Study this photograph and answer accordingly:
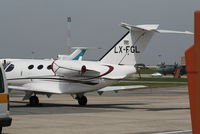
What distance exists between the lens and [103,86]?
2650cm

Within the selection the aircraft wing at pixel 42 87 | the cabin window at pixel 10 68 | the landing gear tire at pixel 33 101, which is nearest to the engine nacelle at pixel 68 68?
the aircraft wing at pixel 42 87

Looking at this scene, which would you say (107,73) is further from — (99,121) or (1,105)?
(1,105)

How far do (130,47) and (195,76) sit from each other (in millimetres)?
24592

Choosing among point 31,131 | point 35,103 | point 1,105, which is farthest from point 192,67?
point 35,103

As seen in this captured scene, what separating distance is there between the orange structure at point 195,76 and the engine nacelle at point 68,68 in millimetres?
23708

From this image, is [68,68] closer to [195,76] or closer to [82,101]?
[82,101]

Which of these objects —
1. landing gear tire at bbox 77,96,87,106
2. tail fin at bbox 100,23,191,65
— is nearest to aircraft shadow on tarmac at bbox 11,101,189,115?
landing gear tire at bbox 77,96,87,106

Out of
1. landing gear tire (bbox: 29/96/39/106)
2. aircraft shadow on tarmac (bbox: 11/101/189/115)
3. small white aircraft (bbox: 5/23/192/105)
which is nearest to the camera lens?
aircraft shadow on tarmac (bbox: 11/101/189/115)

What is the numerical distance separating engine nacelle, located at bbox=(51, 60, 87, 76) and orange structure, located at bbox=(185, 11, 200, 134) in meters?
23.7

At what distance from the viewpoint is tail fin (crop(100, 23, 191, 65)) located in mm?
26469

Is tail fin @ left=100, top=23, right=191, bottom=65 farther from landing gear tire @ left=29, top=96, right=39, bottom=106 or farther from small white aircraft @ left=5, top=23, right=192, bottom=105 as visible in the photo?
landing gear tire @ left=29, top=96, right=39, bottom=106

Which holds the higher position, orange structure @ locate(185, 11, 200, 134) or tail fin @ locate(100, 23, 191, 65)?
orange structure @ locate(185, 11, 200, 134)

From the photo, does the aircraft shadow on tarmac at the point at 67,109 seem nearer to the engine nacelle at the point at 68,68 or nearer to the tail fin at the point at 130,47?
the engine nacelle at the point at 68,68

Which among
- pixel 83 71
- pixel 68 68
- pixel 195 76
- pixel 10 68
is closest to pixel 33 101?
pixel 10 68
